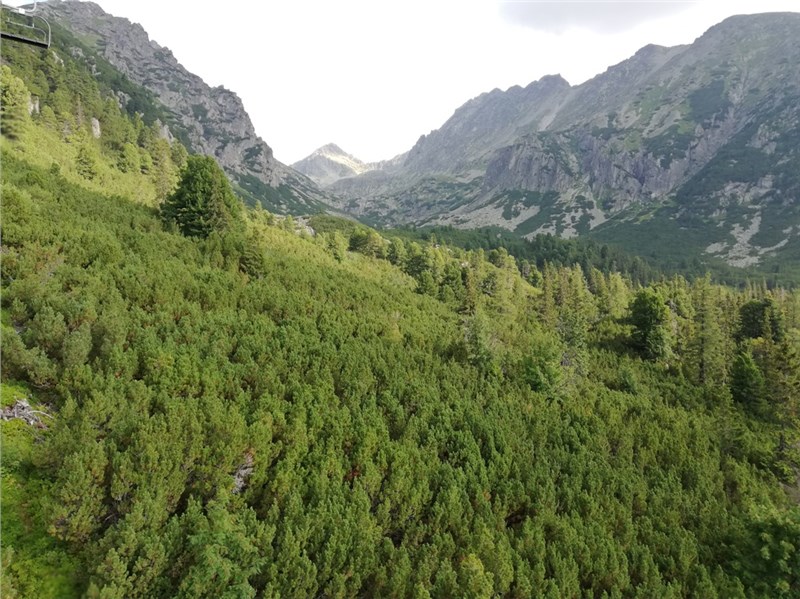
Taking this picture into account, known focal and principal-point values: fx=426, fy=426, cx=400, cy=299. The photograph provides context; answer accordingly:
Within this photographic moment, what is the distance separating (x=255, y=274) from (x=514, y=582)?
24.0 meters

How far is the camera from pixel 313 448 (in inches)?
593

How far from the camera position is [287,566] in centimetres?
1102

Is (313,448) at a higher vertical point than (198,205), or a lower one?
lower

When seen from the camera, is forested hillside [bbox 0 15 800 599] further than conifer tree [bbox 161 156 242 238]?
No

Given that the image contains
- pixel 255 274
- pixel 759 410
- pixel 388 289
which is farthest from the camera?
pixel 388 289

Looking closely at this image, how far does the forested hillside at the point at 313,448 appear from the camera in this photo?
1067cm

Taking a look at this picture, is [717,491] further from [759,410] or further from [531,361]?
[759,410]

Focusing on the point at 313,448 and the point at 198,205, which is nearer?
the point at 313,448

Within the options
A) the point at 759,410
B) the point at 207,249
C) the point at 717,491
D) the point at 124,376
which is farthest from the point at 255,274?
the point at 759,410

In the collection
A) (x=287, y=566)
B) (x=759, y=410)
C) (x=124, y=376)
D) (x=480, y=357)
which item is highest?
(x=124, y=376)

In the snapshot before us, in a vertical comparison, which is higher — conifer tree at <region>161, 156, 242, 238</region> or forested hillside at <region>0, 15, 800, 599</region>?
conifer tree at <region>161, 156, 242, 238</region>

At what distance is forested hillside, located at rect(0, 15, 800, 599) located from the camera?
→ 35.0 ft

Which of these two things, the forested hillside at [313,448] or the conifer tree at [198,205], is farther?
the conifer tree at [198,205]

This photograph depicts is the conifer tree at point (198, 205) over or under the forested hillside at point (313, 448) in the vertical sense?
over
